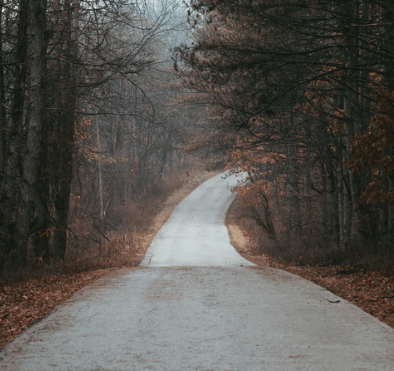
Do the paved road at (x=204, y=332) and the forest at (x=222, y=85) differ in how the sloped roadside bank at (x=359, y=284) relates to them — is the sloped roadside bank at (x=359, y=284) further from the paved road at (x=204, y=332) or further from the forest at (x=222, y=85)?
the forest at (x=222, y=85)

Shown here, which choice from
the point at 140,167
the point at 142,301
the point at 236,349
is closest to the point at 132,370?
the point at 236,349

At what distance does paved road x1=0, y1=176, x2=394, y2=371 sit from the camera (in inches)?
194

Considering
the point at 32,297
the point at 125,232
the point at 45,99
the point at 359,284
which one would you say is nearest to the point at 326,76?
the point at 359,284

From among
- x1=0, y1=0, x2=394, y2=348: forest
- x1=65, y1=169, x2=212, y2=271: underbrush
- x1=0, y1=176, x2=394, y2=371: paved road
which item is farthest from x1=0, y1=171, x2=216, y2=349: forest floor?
x1=65, y1=169, x2=212, y2=271: underbrush

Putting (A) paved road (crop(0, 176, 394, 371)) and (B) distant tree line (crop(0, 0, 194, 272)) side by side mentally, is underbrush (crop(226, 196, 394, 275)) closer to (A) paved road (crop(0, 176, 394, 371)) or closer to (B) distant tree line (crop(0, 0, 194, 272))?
(A) paved road (crop(0, 176, 394, 371))

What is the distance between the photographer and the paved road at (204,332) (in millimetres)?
4934

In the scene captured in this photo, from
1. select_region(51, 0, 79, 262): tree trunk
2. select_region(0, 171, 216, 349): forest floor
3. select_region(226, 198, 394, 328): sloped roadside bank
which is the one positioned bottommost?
select_region(226, 198, 394, 328): sloped roadside bank

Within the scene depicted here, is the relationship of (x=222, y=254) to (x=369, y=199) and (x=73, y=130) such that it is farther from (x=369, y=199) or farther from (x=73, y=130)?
(x=369, y=199)

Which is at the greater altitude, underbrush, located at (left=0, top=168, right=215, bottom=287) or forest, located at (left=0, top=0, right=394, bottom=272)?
forest, located at (left=0, top=0, right=394, bottom=272)

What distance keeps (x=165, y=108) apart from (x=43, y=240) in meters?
34.9

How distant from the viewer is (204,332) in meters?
6.08

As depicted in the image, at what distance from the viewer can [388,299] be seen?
8.48 metres

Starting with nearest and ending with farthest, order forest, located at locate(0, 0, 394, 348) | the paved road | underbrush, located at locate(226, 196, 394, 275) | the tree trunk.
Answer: the paved road
forest, located at locate(0, 0, 394, 348)
underbrush, located at locate(226, 196, 394, 275)
the tree trunk

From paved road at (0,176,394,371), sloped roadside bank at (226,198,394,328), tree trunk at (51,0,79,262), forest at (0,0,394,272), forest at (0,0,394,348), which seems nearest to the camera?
paved road at (0,176,394,371)
